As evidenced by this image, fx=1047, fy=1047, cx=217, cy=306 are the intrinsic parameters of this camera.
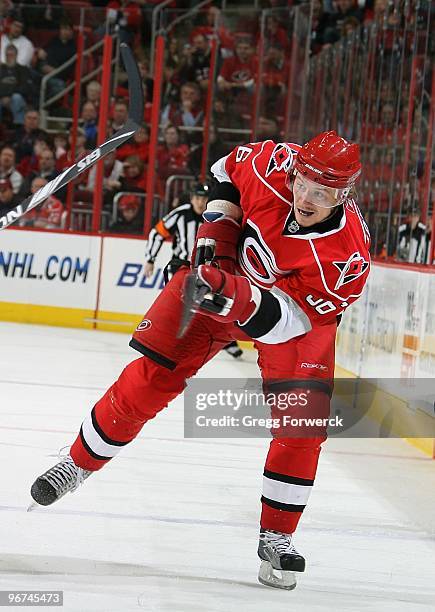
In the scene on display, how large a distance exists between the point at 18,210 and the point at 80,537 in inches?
39.3

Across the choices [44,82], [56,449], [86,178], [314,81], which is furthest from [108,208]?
[56,449]

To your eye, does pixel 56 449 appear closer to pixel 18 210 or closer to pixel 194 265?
pixel 18 210

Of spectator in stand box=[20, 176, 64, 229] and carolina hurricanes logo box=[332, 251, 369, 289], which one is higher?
carolina hurricanes logo box=[332, 251, 369, 289]

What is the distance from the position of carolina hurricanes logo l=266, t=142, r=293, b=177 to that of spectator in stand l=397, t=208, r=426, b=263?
2.45 m

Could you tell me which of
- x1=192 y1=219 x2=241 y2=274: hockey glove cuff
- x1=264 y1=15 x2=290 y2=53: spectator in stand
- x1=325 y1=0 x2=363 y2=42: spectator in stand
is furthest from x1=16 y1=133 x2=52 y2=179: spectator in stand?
x1=192 y1=219 x2=241 y2=274: hockey glove cuff

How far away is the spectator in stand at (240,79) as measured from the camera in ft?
30.5

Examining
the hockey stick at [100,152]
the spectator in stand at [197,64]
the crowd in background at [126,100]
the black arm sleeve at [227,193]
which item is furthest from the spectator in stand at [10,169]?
the black arm sleeve at [227,193]

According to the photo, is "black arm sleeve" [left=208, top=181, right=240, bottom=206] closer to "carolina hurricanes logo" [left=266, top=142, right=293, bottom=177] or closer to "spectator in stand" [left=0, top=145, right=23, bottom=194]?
"carolina hurricanes logo" [left=266, top=142, right=293, bottom=177]

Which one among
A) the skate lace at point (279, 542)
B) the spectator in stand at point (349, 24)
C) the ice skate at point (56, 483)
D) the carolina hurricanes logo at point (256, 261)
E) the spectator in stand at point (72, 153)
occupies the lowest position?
the spectator in stand at point (72, 153)

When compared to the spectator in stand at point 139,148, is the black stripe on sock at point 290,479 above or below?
above

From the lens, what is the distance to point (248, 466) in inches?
169

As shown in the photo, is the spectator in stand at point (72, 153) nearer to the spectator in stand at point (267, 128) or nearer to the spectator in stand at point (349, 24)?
the spectator in stand at point (267, 128)

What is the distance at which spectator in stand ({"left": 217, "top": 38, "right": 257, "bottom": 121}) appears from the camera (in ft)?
30.5

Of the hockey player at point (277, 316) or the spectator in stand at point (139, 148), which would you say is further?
the spectator in stand at point (139, 148)
